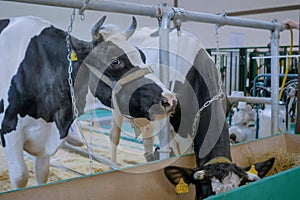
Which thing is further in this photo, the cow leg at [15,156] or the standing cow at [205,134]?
the cow leg at [15,156]

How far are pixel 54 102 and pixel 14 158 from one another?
0.34 m

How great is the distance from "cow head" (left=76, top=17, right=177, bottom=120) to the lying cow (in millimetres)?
302

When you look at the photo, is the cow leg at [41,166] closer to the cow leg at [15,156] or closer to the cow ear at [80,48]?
the cow leg at [15,156]

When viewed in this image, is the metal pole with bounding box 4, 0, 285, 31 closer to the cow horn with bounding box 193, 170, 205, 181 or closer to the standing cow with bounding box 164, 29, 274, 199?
the standing cow with bounding box 164, 29, 274, 199

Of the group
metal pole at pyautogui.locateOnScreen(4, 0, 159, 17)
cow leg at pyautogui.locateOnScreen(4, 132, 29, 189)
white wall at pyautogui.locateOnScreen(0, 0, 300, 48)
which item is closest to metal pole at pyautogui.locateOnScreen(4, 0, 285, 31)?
metal pole at pyautogui.locateOnScreen(4, 0, 159, 17)

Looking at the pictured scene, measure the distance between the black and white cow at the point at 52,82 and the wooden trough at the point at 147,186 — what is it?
0.28 meters

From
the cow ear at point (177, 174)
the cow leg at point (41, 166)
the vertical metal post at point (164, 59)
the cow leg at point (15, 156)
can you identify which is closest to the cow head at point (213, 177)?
the cow ear at point (177, 174)

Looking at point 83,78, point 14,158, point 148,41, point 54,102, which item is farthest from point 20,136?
point 148,41

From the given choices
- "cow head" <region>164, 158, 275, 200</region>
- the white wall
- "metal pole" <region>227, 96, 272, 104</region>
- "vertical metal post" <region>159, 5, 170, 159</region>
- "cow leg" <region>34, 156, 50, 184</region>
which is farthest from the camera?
the white wall

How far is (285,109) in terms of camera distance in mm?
3713

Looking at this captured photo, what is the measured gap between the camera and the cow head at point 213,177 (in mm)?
1550

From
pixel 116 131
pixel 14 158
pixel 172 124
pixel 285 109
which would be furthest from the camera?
pixel 285 109

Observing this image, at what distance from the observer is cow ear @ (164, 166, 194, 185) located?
1.60 meters

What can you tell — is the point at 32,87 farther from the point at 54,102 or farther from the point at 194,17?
the point at 194,17
